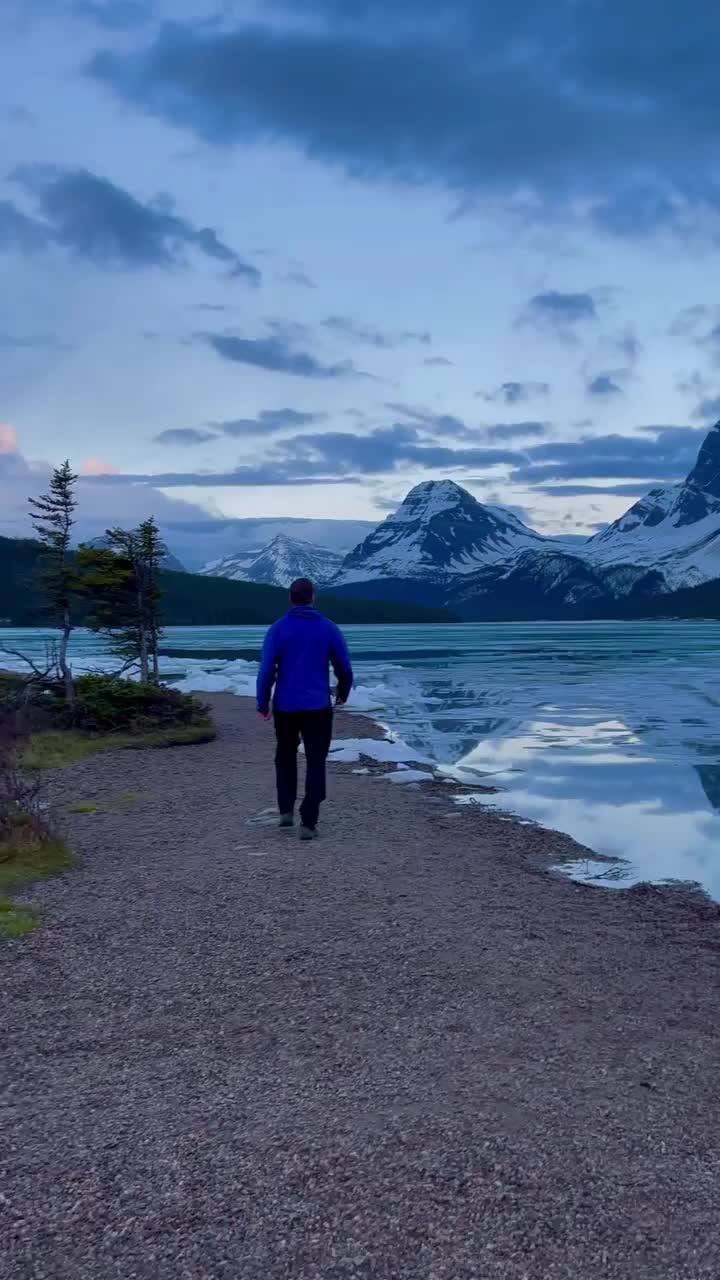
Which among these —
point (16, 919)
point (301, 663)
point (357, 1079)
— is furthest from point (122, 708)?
point (357, 1079)

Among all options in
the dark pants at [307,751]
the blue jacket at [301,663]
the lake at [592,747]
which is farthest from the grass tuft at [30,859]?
the lake at [592,747]

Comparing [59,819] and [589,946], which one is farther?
[59,819]

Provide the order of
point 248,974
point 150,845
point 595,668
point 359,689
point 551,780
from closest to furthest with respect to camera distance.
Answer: point 248,974 → point 150,845 → point 551,780 → point 359,689 → point 595,668

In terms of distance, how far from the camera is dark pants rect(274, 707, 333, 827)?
1102cm

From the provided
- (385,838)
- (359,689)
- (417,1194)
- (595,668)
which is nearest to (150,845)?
(385,838)

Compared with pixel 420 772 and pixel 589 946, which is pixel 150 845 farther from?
pixel 420 772

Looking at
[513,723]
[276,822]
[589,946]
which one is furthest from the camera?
[513,723]

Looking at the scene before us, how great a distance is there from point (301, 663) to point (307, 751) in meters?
0.96

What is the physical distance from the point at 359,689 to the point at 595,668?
20.5m

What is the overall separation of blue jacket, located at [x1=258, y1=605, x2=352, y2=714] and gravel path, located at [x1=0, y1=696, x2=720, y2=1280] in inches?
80.2

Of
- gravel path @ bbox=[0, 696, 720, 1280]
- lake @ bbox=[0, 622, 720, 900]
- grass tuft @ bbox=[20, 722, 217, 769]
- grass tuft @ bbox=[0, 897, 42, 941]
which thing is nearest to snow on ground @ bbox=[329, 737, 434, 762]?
lake @ bbox=[0, 622, 720, 900]

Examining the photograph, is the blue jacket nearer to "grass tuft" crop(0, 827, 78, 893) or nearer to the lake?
"grass tuft" crop(0, 827, 78, 893)

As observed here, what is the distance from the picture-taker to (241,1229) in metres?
3.65

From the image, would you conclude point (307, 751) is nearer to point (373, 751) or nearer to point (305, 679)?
point (305, 679)
